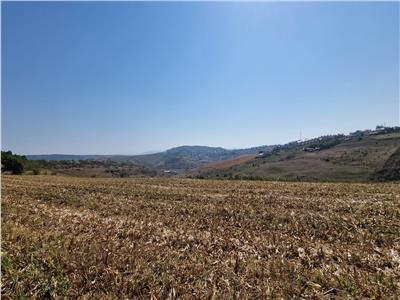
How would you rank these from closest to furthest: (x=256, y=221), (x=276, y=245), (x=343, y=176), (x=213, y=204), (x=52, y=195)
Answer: (x=276, y=245)
(x=256, y=221)
(x=213, y=204)
(x=52, y=195)
(x=343, y=176)

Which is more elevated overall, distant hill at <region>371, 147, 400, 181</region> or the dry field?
distant hill at <region>371, 147, 400, 181</region>

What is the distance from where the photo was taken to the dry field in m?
5.88

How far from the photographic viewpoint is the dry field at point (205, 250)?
5.88 metres

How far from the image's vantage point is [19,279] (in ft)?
19.4

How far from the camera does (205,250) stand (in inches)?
316

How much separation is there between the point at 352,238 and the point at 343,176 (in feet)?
242

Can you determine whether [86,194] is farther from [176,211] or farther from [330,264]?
[330,264]

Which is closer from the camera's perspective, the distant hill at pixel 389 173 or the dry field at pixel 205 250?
the dry field at pixel 205 250

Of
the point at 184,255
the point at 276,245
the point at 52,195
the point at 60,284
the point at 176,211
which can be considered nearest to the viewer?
the point at 60,284

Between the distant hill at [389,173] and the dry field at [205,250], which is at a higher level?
the distant hill at [389,173]

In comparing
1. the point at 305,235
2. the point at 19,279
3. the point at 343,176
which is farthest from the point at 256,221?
the point at 343,176

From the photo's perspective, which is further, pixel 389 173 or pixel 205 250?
pixel 389 173

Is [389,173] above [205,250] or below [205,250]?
above

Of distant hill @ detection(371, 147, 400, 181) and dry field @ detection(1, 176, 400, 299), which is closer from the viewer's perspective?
dry field @ detection(1, 176, 400, 299)
